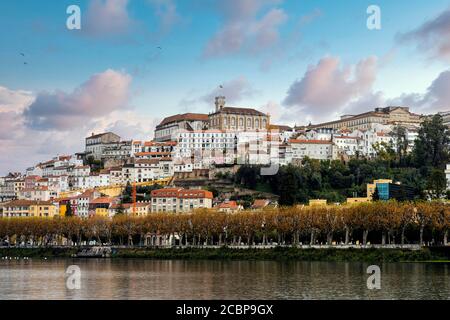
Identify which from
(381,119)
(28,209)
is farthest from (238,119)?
(28,209)

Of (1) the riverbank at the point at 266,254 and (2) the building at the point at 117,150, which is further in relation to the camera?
(2) the building at the point at 117,150

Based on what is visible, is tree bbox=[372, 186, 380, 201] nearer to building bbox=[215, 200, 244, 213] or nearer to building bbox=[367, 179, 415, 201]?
building bbox=[367, 179, 415, 201]

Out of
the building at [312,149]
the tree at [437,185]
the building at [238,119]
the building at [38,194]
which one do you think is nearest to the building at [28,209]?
the building at [38,194]

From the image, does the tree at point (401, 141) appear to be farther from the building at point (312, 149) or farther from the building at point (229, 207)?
the building at point (229, 207)

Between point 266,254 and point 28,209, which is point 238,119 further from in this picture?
point 266,254

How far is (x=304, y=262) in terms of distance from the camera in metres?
62.7

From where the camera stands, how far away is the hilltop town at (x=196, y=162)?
4040 inches

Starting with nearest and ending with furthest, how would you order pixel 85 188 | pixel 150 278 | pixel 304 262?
pixel 150 278, pixel 304 262, pixel 85 188

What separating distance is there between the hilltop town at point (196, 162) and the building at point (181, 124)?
214 millimetres

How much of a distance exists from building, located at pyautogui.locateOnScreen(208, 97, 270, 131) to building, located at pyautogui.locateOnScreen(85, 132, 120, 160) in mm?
18724

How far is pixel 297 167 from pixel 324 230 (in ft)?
135

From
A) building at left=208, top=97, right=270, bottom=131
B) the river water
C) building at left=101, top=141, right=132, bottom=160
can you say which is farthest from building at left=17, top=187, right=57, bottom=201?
the river water
